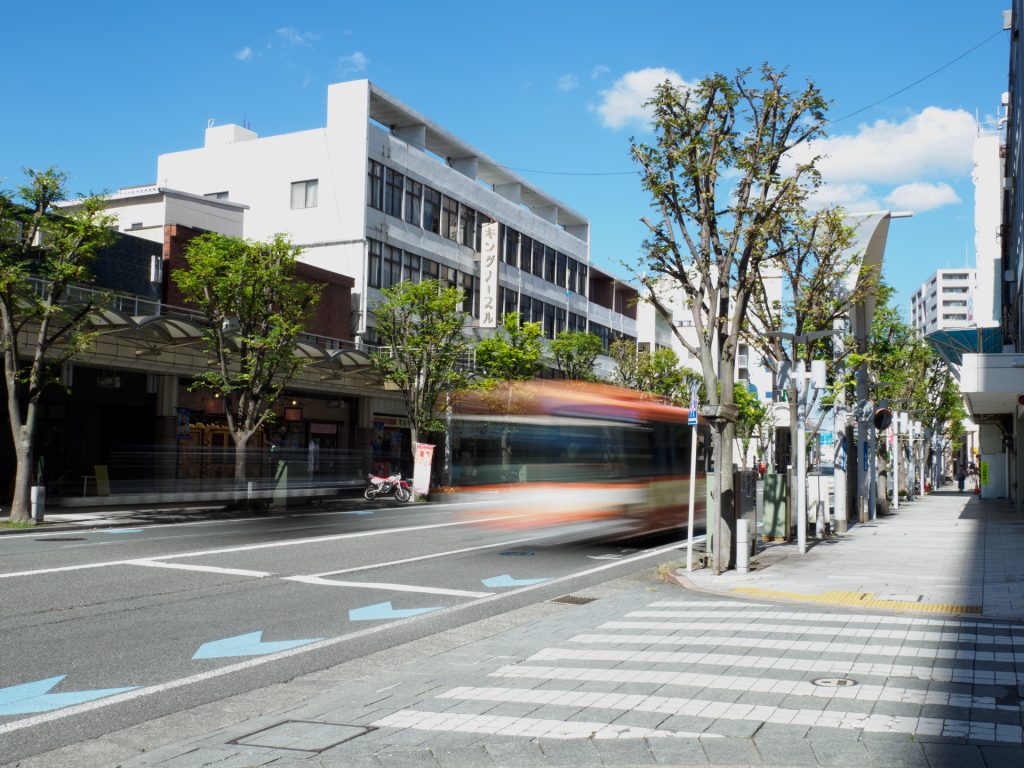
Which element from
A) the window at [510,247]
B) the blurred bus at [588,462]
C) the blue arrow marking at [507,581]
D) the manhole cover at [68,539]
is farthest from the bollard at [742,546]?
the window at [510,247]

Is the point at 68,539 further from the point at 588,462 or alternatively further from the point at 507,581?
the point at 588,462

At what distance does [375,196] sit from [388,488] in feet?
53.0

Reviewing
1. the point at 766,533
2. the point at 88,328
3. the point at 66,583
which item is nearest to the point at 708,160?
the point at 766,533

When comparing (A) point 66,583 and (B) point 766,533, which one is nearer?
(A) point 66,583

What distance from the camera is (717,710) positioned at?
6.31 m

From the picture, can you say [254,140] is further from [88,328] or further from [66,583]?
[66,583]

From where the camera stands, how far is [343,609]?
11.2m

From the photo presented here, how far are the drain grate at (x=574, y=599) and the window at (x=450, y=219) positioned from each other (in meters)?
39.4

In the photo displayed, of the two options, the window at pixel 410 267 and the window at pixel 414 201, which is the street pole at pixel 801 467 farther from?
the window at pixel 414 201

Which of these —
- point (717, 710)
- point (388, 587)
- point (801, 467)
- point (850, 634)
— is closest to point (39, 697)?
point (717, 710)

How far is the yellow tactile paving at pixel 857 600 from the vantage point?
437 inches

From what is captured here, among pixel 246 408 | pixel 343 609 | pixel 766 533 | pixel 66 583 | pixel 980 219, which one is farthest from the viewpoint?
pixel 980 219

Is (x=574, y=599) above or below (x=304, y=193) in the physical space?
below

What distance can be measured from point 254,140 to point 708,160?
119 ft
